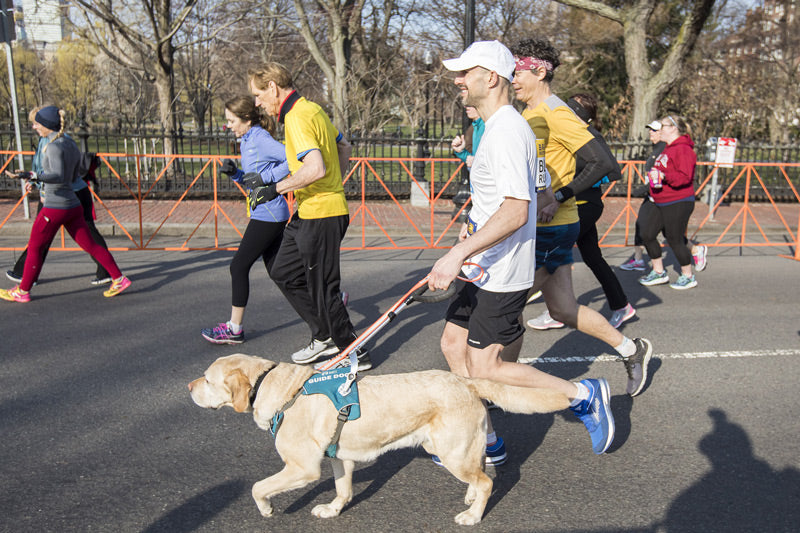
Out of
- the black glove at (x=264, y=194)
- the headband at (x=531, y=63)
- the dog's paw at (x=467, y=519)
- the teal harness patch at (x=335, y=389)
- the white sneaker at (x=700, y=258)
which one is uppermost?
the headband at (x=531, y=63)

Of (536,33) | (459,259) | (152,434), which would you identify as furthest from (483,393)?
(536,33)

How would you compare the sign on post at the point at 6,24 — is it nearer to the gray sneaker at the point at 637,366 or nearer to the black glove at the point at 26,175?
the black glove at the point at 26,175

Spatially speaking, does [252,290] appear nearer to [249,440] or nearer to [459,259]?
[249,440]

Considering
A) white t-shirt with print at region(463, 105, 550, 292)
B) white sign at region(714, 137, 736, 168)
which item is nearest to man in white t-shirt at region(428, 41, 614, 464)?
white t-shirt with print at region(463, 105, 550, 292)

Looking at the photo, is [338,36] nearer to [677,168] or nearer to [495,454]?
[677,168]

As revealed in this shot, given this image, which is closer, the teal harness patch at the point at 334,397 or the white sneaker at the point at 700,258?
the teal harness patch at the point at 334,397

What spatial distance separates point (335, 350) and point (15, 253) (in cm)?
585

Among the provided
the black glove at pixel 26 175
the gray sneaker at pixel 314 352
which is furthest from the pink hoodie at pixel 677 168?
the black glove at pixel 26 175

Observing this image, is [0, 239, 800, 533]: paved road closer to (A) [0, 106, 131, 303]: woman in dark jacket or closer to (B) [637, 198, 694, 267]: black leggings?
(A) [0, 106, 131, 303]: woman in dark jacket

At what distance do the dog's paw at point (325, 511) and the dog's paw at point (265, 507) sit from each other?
20cm

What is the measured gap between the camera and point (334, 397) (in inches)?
106

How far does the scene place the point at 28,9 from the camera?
17.9 m

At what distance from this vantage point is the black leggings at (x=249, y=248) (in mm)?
4898

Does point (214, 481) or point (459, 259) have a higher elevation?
point (459, 259)
